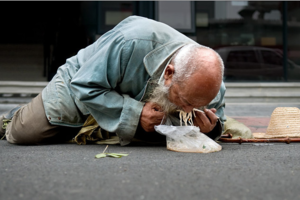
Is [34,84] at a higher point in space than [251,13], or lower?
lower

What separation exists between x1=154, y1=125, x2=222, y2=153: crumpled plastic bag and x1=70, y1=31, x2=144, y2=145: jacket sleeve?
0.22 metres

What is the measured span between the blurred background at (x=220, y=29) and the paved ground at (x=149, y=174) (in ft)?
16.7

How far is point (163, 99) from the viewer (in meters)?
2.57

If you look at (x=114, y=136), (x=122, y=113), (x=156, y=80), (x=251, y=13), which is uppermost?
(x=251, y=13)

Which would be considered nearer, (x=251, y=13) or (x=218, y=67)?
(x=218, y=67)

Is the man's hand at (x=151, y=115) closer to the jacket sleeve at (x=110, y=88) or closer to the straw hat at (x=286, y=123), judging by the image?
the jacket sleeve at (x=110, y=88)

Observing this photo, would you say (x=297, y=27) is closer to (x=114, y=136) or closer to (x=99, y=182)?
(x=114, y=136)

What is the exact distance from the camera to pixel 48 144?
3135mm

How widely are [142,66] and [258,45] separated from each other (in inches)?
228

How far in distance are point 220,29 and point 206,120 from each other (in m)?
5.41

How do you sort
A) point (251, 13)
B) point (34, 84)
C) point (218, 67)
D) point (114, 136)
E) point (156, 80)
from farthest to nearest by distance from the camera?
point (251, 13) < point (34, 84) < point (114, 136) < point (156, 80) < point (218, 67)

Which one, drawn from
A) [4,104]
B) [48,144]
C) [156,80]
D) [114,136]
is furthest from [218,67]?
[4,104]

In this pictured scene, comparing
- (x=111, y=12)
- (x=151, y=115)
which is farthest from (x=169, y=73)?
(x=111, y=12)

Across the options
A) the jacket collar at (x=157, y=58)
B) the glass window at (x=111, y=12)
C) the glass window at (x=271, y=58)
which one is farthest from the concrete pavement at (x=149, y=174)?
the glass window at (x=271, y=58)
